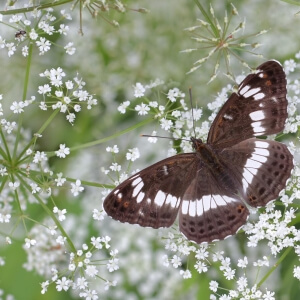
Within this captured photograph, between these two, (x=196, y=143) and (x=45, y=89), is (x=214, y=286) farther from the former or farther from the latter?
(x=45, y=89)

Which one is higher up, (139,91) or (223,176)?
(139,91)

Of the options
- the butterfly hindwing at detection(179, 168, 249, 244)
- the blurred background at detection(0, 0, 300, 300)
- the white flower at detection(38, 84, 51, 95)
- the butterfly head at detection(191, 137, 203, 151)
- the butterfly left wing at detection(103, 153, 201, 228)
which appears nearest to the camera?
the butterfly left wing at detection(103, 153, 201, 228)

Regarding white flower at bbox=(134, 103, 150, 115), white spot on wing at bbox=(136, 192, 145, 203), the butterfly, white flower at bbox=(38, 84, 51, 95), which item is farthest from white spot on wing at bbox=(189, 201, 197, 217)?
white flower at bbox=(38, 84, 51, 95)

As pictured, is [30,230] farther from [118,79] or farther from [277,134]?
[277,134]

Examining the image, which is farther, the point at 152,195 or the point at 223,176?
the point at 223,176

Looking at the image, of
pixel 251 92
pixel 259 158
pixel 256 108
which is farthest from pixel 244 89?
pixel 259 158

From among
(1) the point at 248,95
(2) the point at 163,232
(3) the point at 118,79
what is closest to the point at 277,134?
(1) the point at 248,95

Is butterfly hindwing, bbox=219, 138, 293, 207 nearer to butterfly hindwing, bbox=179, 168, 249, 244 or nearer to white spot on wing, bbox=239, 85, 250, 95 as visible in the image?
butterfly hindwing, bbox=179, 168, 249, 244

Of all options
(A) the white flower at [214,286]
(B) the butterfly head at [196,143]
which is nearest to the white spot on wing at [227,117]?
(B) the butterfly head at [196,143]
